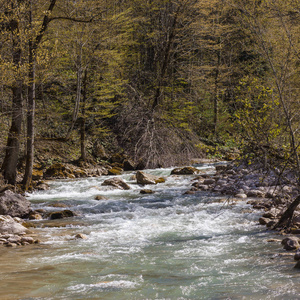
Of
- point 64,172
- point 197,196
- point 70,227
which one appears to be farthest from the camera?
point 64,172

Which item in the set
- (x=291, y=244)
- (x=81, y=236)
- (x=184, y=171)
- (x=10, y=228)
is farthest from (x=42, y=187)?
(x=291, y=244)

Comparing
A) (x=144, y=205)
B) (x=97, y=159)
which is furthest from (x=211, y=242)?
(x=97, y=159)

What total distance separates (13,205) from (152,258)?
459 cm

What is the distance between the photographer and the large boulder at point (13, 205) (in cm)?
852

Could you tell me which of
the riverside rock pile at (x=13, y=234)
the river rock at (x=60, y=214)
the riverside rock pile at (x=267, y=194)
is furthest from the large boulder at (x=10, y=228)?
the riverside rock pile at (x=267, y=194)

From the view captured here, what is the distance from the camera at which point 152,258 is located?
5.46 meters

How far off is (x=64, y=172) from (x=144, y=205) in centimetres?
712

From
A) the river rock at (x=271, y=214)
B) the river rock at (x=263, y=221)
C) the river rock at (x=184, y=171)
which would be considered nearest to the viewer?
the river rock at (x=263, y=221)

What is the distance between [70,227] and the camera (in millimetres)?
7723

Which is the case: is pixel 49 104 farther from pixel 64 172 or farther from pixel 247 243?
pixel 247 243

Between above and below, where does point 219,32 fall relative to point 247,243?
above

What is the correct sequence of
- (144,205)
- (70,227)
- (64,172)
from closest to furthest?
1. (70,227)
2. (144,205)
3. (64,172)

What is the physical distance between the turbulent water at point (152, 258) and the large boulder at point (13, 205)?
73cm

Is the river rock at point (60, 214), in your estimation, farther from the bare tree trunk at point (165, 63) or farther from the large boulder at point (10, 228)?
the bare tree trunk at point (165, 63)
